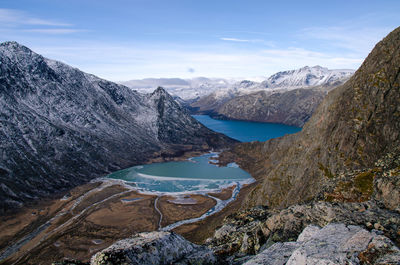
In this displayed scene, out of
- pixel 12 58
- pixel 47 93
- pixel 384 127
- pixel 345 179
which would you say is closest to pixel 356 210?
pixel 345 179

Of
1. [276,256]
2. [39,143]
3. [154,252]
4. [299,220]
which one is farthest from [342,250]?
[39,143]

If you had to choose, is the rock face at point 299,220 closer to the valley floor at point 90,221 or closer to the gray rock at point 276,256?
the gray rock at point 276,256

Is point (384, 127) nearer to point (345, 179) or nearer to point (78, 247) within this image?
point (345, 179)

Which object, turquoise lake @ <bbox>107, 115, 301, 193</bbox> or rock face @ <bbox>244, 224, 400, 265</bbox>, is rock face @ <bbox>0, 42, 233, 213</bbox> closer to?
turquoise lake @ <bbox>107, 115, 301, 193</bbox>

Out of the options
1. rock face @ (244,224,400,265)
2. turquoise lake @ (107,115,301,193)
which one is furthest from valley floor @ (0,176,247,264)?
rock face @ (244,224,400,265)

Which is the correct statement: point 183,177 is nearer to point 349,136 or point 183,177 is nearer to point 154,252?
point 349,136

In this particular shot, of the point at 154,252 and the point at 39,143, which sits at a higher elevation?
the point at 154,252
